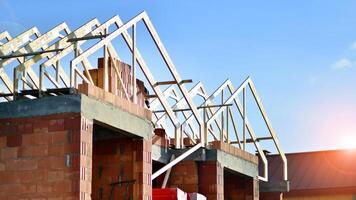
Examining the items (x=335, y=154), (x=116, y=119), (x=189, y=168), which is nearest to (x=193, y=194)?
(x=189, y=168)

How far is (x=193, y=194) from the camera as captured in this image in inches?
912

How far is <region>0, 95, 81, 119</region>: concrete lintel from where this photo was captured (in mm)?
18188

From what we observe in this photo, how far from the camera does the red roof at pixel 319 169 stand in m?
42.5

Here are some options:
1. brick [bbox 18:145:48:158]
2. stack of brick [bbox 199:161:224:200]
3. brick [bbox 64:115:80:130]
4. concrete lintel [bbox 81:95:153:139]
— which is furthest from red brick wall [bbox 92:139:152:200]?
stack of brick [bbox 199:161:224:200]

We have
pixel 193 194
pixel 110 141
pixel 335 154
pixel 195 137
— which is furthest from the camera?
pixel 335 154

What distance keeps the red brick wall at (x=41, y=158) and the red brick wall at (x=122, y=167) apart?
117 inches

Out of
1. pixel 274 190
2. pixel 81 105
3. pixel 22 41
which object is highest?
pixel 22 41

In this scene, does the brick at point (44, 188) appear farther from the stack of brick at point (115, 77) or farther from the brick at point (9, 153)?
the stack of brick at point (115, 77)

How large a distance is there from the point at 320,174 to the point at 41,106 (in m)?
27.8

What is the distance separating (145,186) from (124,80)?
3.23m

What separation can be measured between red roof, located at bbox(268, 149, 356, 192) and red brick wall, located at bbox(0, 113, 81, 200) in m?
26.0

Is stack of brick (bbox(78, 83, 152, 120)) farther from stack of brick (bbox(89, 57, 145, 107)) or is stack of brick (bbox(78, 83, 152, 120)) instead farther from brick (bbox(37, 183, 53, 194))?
brick (bbox(37, 183, 53, 194))

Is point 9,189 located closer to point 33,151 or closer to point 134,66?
point 33,151

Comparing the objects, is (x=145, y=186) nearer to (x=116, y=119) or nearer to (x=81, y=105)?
(x=116, y=119)
